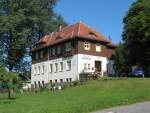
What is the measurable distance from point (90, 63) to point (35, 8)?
17.6 m

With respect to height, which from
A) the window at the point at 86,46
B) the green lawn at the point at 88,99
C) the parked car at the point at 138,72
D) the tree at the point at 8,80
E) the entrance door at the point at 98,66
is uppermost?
the window at the point at 86,46

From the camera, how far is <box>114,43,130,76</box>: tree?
69625 millimetres

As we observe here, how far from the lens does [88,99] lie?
1346 inches

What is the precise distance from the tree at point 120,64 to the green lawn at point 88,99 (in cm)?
2173

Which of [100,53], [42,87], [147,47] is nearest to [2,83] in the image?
[42,87]

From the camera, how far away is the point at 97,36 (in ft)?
228

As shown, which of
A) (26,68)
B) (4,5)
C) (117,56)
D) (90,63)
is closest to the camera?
(90,63)

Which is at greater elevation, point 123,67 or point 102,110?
point 123,67

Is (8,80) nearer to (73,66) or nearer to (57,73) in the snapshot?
(73,66)

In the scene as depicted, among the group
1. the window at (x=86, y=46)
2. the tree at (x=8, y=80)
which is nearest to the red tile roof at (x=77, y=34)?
the window at (x=86, y=46)

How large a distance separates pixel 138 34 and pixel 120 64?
13221 millimetres

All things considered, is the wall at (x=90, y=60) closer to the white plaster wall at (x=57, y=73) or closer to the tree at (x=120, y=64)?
the white plaster wall at (x=57, y=73)

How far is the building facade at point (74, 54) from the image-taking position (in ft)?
216

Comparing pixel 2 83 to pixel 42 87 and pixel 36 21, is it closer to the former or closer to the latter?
pixel 42 87
